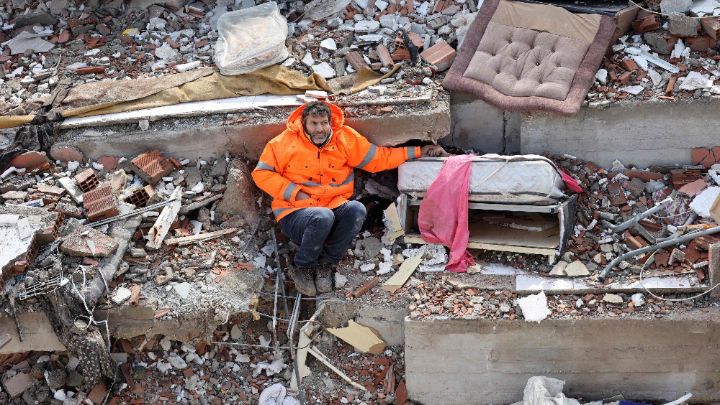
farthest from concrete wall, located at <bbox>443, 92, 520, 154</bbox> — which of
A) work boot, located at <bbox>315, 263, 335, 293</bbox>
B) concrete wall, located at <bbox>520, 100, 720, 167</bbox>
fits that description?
work boot, located at <bbox>315, 263, 335, 293</bbox>

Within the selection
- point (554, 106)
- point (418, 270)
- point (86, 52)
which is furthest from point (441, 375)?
point (86, 52)

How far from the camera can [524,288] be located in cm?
736

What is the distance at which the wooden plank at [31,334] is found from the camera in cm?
723

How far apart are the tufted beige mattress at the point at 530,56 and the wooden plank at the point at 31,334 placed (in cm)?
388

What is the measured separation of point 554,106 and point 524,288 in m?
1.60

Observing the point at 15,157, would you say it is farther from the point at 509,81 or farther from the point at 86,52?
the point at 509,81

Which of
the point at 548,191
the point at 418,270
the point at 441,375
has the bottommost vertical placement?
the point at 441,375

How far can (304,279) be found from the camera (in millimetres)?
7641

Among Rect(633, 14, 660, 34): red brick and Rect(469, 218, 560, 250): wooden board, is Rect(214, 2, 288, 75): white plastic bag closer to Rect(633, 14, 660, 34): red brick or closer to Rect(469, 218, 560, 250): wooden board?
Rect(469, 218, 560, 250): wooden board

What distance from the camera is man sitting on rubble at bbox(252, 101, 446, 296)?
743cm

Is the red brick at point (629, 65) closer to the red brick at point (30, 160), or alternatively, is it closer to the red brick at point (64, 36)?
the red brick at point (30, 160)

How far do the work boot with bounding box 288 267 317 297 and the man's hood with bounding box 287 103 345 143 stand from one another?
108cm

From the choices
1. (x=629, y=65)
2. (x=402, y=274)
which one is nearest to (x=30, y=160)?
(x=402, y=274)

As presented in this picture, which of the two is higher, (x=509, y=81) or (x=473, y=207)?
(x=509, y=81)
